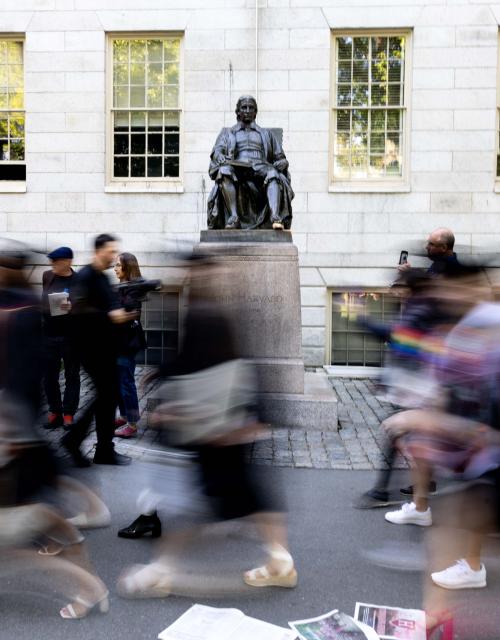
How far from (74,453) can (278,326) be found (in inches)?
129

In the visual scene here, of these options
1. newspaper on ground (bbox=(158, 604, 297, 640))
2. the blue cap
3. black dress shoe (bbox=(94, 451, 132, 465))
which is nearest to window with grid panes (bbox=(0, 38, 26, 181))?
the blue cap

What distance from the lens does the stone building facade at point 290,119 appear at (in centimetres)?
1208

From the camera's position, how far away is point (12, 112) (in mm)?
12969

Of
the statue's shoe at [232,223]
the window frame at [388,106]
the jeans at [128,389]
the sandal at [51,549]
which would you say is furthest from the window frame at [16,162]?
the sandal at [51,549]

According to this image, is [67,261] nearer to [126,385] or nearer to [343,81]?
[126,385]

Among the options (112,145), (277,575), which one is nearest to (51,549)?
(277,575)

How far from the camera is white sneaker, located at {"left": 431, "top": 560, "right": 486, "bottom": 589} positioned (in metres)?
3.68

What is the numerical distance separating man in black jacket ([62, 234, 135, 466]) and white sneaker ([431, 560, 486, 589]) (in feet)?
9.24

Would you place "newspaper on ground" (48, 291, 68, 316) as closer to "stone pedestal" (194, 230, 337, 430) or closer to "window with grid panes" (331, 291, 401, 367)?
"stone pedestal" (194, 230, 337, 430)

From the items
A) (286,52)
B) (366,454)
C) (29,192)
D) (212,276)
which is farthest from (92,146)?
(212,276)

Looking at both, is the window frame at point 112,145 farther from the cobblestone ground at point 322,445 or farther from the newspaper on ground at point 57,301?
the newspaper on ground at point 57,301

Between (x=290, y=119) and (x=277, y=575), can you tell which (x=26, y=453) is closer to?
(x=277, y=575)

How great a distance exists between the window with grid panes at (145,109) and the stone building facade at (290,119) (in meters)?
0.03

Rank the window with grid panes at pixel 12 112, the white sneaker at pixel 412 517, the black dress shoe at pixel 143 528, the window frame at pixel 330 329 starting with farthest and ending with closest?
the window with grid panes at pixel 12 112, the window frame at pixel 330 329, the white sneaker at pixel 412 517, the black dress shoe at pixel 143 528
